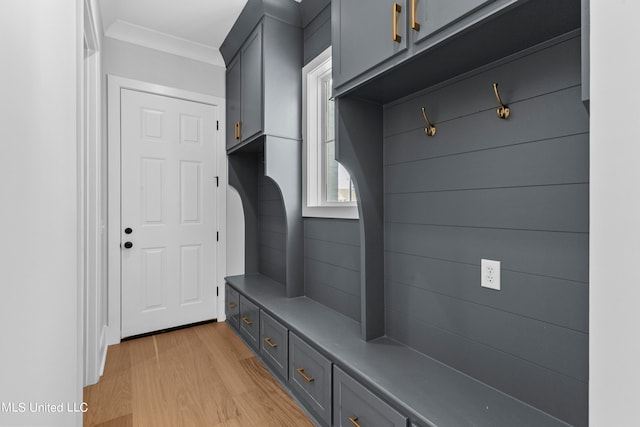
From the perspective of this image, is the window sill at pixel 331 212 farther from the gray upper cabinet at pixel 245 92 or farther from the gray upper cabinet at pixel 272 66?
the gray upper cabinet at pixel 245 92

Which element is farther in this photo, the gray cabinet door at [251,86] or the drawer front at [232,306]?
the drawer front at [232,306]

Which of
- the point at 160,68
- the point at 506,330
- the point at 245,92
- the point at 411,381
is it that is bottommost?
the point at 411,381

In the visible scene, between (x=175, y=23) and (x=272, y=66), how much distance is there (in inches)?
41.5

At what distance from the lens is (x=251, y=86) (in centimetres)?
261

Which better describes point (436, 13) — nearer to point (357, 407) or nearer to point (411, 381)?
point (411, 381)

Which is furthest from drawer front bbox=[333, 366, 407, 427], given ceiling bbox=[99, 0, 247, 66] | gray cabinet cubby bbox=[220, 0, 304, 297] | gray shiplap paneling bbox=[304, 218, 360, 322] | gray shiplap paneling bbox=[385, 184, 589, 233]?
ceiling bbox=[99, 0, 247, 66]

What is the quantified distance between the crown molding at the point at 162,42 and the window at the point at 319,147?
126 centimetres

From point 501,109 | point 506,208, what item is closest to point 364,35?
point 501,109

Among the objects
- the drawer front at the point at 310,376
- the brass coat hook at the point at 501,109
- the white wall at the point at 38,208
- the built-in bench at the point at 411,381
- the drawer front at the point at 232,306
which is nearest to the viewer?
the white wall at the point at 38,208

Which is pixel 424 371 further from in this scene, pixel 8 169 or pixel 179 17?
pixel 179 17

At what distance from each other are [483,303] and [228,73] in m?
3.08

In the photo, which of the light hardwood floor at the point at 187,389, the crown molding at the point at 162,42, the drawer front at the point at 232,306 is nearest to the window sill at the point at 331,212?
the drawer front at the point at 232,306

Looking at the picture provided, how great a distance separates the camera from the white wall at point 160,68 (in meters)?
2.71
